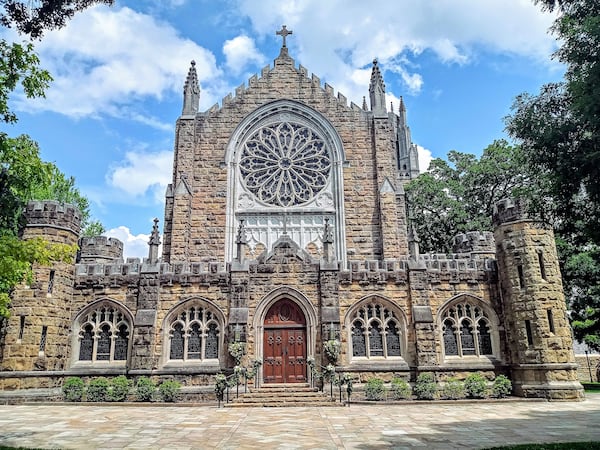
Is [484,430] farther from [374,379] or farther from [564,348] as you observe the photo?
[564,348]

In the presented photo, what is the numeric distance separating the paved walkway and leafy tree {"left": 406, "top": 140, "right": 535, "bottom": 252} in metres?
15.2

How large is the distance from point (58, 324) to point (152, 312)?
3274 mm

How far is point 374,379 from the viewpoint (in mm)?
15938

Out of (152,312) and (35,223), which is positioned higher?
(35,223)

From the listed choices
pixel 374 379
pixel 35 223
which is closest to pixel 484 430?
pixel 374 379

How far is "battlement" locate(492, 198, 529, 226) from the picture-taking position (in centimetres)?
1741

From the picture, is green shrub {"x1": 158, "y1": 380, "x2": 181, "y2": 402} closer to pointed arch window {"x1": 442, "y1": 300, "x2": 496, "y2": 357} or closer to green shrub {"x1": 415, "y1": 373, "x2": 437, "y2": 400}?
green shrub {"x1": 415, "y1": 373, "x2": 437, "y2": 400}

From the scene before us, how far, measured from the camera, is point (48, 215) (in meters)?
17.5

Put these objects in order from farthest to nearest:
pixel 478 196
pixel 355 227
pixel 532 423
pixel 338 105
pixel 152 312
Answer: pixel 478 196 < pixel 338 105 < pixel 355 227 < pixel 152 312 < pixel 532 423

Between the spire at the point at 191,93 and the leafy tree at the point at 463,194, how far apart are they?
14.2m

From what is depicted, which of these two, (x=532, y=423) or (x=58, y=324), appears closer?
(x=532, y=423)

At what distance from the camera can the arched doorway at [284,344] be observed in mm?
16766

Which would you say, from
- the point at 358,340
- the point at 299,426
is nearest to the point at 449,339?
the point at 358,340

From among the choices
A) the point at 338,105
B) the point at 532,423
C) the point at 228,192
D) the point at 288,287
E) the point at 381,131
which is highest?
the point at 338,105
